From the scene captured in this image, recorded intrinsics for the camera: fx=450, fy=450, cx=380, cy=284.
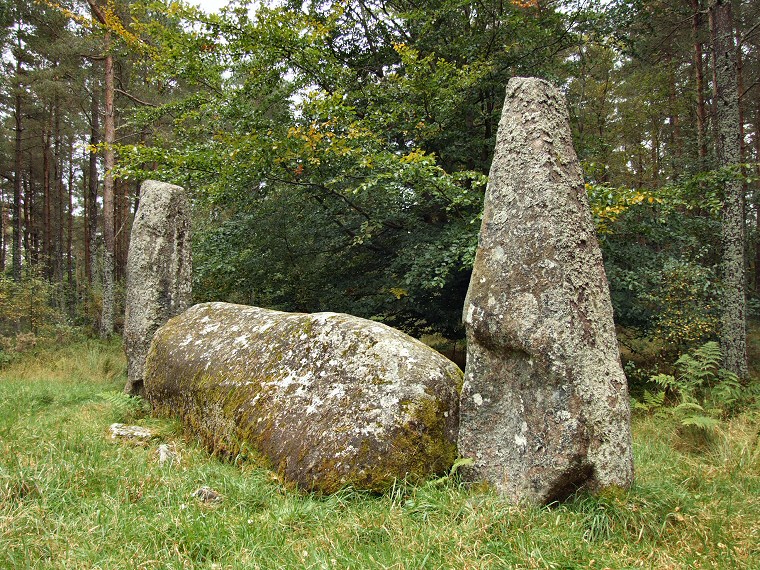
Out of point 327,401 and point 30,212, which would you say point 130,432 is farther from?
point 30,212

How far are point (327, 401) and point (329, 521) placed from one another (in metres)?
0.83

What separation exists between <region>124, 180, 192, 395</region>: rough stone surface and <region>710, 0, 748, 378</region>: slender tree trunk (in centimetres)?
873

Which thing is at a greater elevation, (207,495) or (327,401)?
(327,401)

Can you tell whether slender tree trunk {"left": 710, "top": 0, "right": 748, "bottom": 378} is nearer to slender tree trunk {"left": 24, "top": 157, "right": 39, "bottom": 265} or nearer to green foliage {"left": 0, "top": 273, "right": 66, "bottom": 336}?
green foliage {"left": 0, "top": 273, "right": 66, "bottom": 336}

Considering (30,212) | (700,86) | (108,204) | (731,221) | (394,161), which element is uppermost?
(700,86)

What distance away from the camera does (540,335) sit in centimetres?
286

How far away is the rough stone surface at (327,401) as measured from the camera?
299cm

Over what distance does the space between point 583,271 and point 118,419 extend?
4977 millimetres

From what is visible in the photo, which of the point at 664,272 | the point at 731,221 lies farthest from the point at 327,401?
the point at 731,221

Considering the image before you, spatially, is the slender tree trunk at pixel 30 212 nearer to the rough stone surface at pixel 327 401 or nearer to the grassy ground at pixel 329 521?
the rough stone surface at pixel 327 401

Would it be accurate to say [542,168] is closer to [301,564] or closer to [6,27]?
[301,564]

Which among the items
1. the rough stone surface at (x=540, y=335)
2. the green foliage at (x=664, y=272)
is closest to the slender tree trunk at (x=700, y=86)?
the green foliage at (x=664, y=272)

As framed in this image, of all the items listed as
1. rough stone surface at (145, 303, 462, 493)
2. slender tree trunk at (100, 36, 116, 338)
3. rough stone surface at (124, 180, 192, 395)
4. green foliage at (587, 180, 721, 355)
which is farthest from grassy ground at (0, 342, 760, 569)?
slender tree trunk at (100, 36, 116, 338)

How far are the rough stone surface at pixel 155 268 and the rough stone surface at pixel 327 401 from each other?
112 inches
